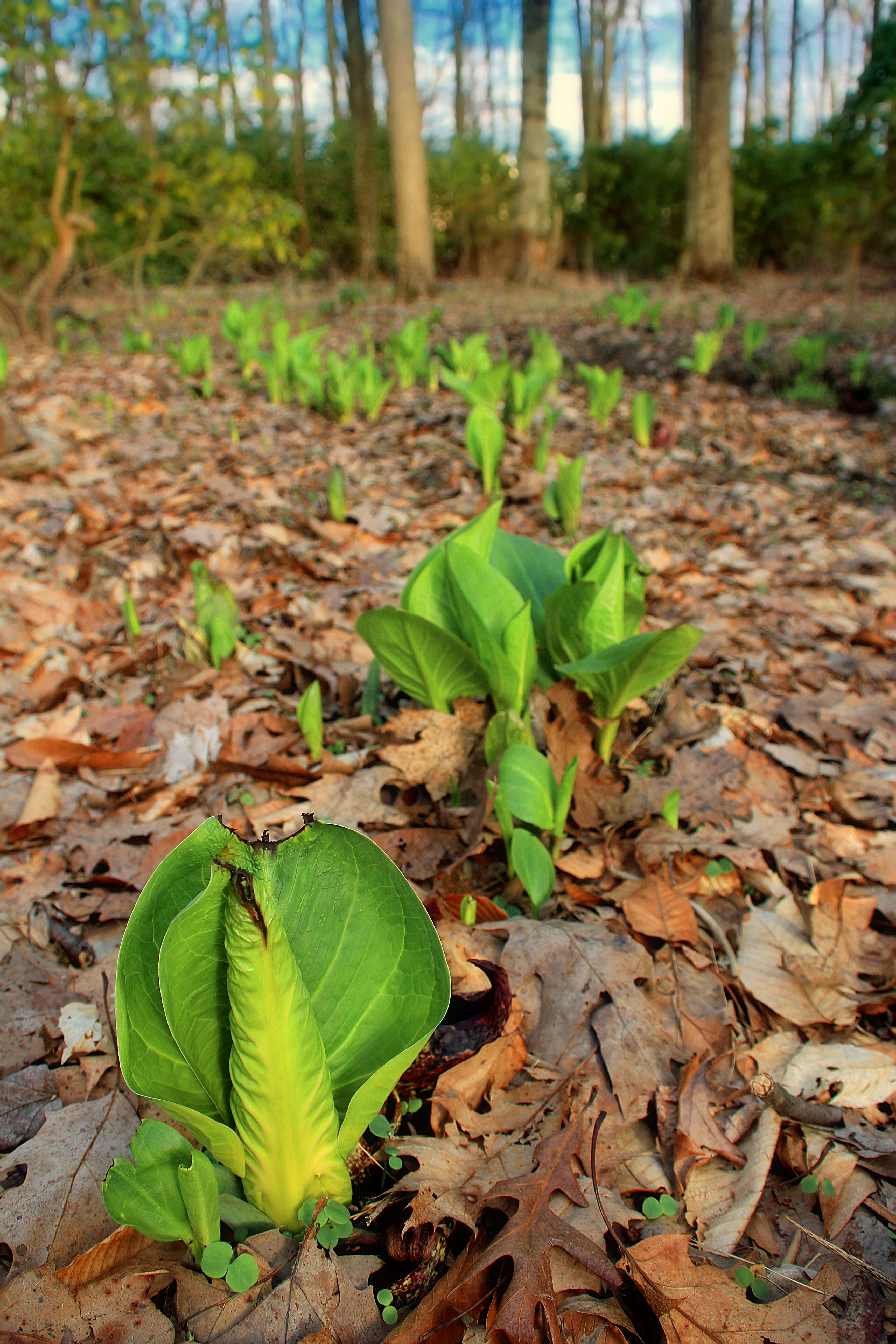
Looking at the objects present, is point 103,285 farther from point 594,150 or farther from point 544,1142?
point 544,1142

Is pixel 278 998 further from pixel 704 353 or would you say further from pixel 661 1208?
pixel 704 353

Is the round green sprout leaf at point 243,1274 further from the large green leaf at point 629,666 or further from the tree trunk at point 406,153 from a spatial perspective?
the tree trunk at point 406,153

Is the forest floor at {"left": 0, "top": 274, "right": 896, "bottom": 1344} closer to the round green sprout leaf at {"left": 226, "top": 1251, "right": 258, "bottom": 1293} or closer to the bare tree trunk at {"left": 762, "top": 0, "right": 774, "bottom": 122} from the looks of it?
the round green sprout leaf at {"left": 226, "top": 1251, "right": 258, "bottom": 1293}

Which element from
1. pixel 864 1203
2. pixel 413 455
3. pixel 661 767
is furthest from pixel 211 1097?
pixel 413 455

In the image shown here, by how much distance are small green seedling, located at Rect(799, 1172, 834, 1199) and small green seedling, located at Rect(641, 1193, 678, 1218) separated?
0.58ft

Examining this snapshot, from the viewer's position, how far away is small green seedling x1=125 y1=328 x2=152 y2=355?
5551 mm

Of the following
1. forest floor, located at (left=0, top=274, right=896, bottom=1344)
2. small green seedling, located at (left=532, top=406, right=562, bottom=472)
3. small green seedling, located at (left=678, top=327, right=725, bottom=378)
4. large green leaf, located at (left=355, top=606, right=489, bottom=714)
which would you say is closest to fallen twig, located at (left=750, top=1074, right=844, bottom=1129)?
forest floor, located at (left=0, top=274, right=896, bottom=1344)

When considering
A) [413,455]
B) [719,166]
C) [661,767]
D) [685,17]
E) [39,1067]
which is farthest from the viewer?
[685,17]

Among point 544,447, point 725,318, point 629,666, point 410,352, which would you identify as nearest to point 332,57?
point 725,318

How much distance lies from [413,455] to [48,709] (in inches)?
92.8

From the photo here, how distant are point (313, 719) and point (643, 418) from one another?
9.21ft

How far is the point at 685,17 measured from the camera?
65.6 ft

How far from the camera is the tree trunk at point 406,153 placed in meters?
7.20

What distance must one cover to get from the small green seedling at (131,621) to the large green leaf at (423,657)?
2.91 ft
